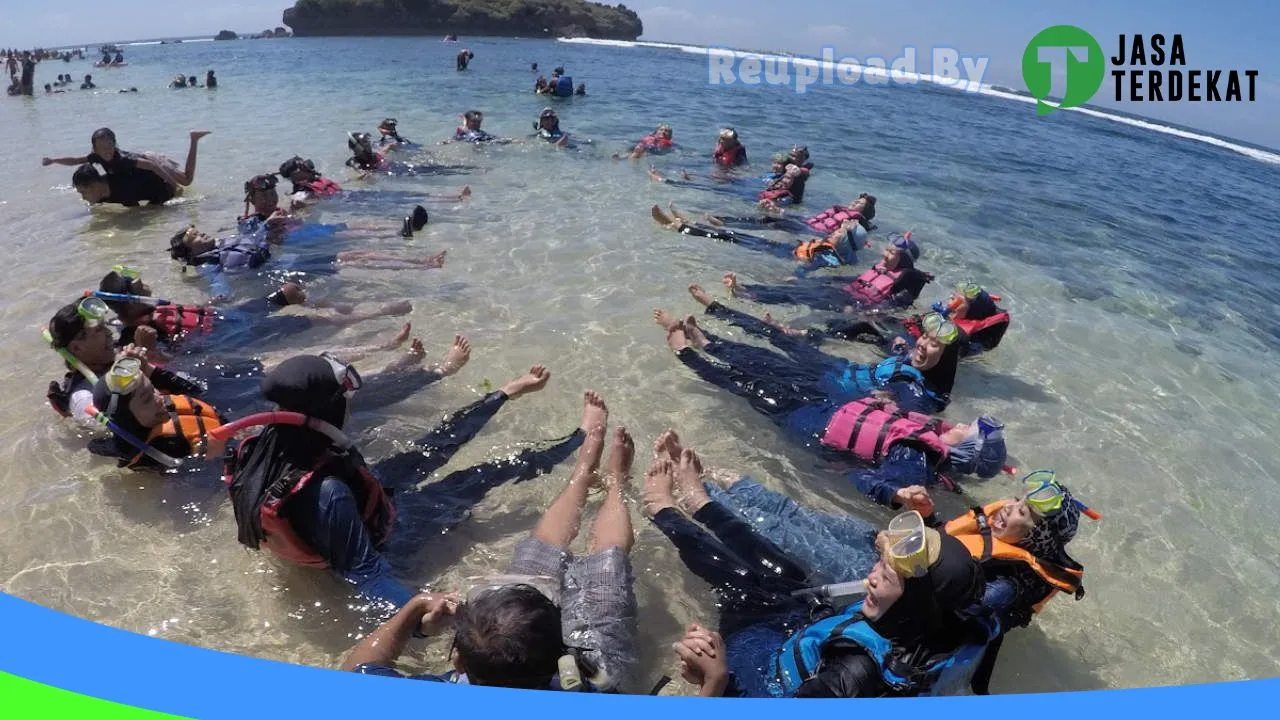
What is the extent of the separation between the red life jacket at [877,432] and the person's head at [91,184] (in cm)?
956

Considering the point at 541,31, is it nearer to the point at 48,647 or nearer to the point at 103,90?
the point at 103,90

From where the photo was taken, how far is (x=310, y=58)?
40438 millimetres

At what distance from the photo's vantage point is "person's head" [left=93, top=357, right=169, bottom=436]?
3.61 meters

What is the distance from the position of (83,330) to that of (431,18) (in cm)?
8767

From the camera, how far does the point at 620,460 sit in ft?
14.3

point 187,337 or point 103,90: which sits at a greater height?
point 103,90

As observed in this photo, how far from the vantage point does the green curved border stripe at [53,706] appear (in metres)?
1.55

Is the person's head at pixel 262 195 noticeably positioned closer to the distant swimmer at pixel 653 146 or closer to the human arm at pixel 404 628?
the human arm at pixel 404 628

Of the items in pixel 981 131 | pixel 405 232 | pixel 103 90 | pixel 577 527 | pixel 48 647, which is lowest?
pixel 577 527

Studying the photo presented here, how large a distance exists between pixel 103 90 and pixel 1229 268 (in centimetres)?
3329

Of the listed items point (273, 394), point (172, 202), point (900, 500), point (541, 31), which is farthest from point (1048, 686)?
point (541, 31)

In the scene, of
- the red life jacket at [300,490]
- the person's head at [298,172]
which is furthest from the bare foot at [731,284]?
the person's head at [298,172]

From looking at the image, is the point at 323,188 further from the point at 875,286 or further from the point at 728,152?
the point at 875,286

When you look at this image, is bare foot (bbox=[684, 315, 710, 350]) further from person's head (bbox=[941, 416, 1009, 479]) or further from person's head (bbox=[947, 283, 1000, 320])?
person's head (bbox=[947, 283, 1000, 320])
